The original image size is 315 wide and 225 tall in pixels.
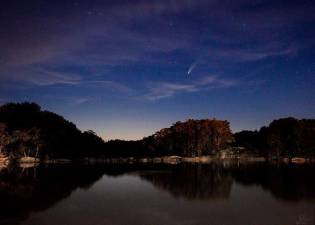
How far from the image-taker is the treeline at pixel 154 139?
370ft

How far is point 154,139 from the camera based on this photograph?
13400cm

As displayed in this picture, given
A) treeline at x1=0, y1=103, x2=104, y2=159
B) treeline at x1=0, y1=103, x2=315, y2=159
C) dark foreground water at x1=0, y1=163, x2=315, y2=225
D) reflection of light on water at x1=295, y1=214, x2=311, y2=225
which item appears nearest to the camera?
reflection of light on water at x1=295, y1=214, x2=311, y2=225

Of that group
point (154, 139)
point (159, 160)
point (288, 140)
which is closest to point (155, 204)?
Result: point (159, 160)

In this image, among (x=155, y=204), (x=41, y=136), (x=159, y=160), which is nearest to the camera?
(x=155, y=204)

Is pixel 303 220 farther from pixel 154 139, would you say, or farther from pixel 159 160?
pixel 154 139

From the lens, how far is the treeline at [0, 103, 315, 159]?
11275 cm

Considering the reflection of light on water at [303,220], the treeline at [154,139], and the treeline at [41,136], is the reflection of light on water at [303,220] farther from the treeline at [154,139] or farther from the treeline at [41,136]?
the treeline at [154,139]

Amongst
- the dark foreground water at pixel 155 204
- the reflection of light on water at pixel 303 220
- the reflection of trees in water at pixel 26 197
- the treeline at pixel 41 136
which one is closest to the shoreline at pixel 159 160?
the treeline at pixel 41 136

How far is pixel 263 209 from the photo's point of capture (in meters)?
24.9

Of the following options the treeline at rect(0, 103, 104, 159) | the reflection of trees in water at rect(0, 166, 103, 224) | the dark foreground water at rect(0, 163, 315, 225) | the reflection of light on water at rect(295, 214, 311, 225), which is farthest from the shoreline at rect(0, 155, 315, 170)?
the reflection of light on water at rect(295, 214, 311, 225)

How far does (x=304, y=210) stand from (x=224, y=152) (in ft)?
369

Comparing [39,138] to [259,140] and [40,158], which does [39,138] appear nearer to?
[40,158]

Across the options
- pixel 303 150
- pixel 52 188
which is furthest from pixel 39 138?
pixel 303 150

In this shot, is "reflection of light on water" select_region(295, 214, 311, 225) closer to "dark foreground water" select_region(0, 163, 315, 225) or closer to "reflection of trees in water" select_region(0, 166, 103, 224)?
"dark foreground water" select_region(0, 163, 315, 225)
